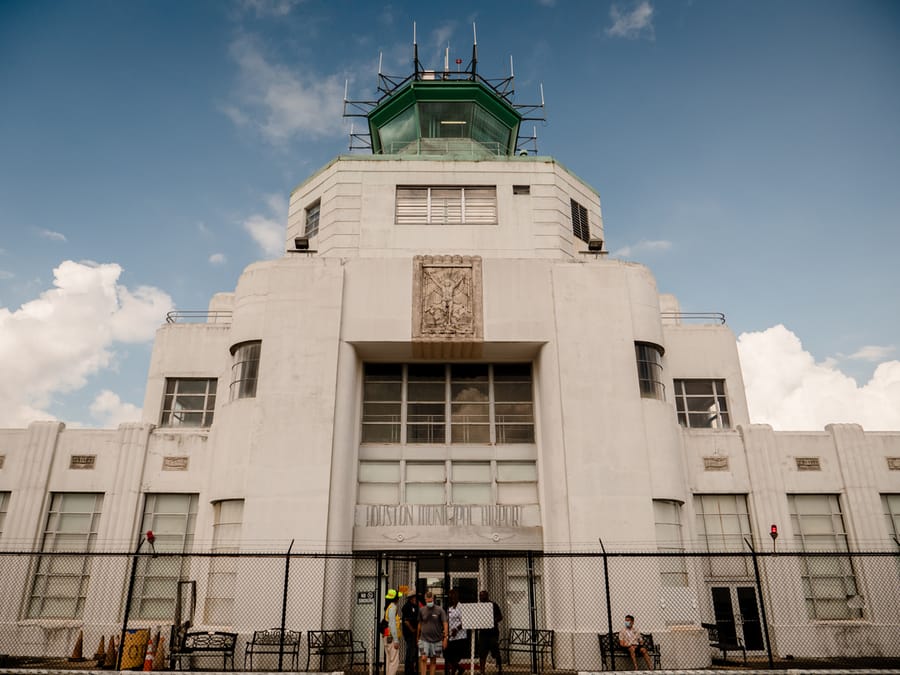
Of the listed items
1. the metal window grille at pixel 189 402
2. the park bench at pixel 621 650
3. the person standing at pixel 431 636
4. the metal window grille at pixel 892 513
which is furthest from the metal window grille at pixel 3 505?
the metal window grille at pixel 892 513

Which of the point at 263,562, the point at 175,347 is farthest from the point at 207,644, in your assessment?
the point at 175,347

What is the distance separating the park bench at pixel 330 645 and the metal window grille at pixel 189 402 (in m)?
8.67

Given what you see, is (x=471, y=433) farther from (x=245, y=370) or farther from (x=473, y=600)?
(x=245, y=370)

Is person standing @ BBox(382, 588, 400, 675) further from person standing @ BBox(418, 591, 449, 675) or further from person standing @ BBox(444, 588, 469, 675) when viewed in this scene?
person standing @ BBox(444, 588, 469, 675)

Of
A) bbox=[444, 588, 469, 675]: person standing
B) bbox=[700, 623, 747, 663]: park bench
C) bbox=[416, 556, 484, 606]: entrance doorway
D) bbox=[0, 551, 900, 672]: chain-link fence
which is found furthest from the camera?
bbox=[416, 556, 484, 606]: entrance doorway

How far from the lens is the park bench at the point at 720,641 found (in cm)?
1762

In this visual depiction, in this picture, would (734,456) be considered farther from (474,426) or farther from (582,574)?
(474,426)

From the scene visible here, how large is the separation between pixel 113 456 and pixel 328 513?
8.18 meters

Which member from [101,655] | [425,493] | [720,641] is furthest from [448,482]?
[101,655]

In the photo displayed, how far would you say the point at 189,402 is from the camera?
73.9 feet

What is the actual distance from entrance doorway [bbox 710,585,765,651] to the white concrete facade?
720mm

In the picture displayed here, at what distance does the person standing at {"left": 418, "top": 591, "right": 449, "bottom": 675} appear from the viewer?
1336cm

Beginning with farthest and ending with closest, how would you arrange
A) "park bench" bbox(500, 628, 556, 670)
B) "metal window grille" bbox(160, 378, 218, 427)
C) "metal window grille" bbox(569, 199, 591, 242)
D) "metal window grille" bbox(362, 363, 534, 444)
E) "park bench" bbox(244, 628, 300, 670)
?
"metal window grille" bbox(569, 199, 591, 242), "metal window grille" bbox(160, 378, 218, 427), "metal window grille" bbox(362, 363, 534, 444), "park bench" bbox(500, 628, 556, 670), "park bench" bbox(244, 628, 300, 670)

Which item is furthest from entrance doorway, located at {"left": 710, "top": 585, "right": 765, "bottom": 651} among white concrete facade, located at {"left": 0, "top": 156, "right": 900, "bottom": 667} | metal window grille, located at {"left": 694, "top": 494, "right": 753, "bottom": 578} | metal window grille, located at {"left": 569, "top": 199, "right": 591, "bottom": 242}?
metal window grille, located at {"left": 569, "top": 199, "right": 591, "bottom": 242}
